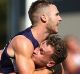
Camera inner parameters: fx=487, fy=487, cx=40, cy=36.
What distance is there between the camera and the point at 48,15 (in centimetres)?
500

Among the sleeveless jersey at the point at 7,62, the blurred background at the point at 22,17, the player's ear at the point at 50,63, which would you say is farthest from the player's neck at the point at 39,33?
the blurred background at the point at 22,17

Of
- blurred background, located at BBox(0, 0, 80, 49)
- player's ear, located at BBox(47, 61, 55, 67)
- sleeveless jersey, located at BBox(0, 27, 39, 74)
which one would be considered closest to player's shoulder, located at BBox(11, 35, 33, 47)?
sleeveless jersey, located at BBox(0, 27, 39, 74)

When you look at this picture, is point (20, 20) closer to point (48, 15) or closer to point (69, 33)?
point (69, 33)

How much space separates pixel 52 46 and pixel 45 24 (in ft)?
0.86

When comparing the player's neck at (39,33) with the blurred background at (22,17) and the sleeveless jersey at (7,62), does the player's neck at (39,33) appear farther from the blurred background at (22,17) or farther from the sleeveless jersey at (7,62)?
the blurred background at (22,17)

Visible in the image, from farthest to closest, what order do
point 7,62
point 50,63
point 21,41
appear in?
1. point 7,62
2. point 50,63
3. point 21,41

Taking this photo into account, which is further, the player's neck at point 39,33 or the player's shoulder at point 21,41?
the player's neck at point 39,33

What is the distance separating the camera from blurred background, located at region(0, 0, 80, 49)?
7105 mm

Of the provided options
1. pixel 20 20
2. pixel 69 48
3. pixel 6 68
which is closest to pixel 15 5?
pixel 20 20

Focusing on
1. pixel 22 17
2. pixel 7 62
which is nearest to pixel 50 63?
pixel 7 62

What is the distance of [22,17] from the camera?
737 cm

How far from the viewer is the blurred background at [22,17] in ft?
23.3

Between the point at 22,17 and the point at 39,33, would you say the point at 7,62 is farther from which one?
the point at 22,17

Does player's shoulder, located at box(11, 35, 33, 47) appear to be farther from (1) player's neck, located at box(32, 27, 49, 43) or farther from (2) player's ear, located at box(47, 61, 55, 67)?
(2) player's ear, located at box(47, 61, 55, 67)
